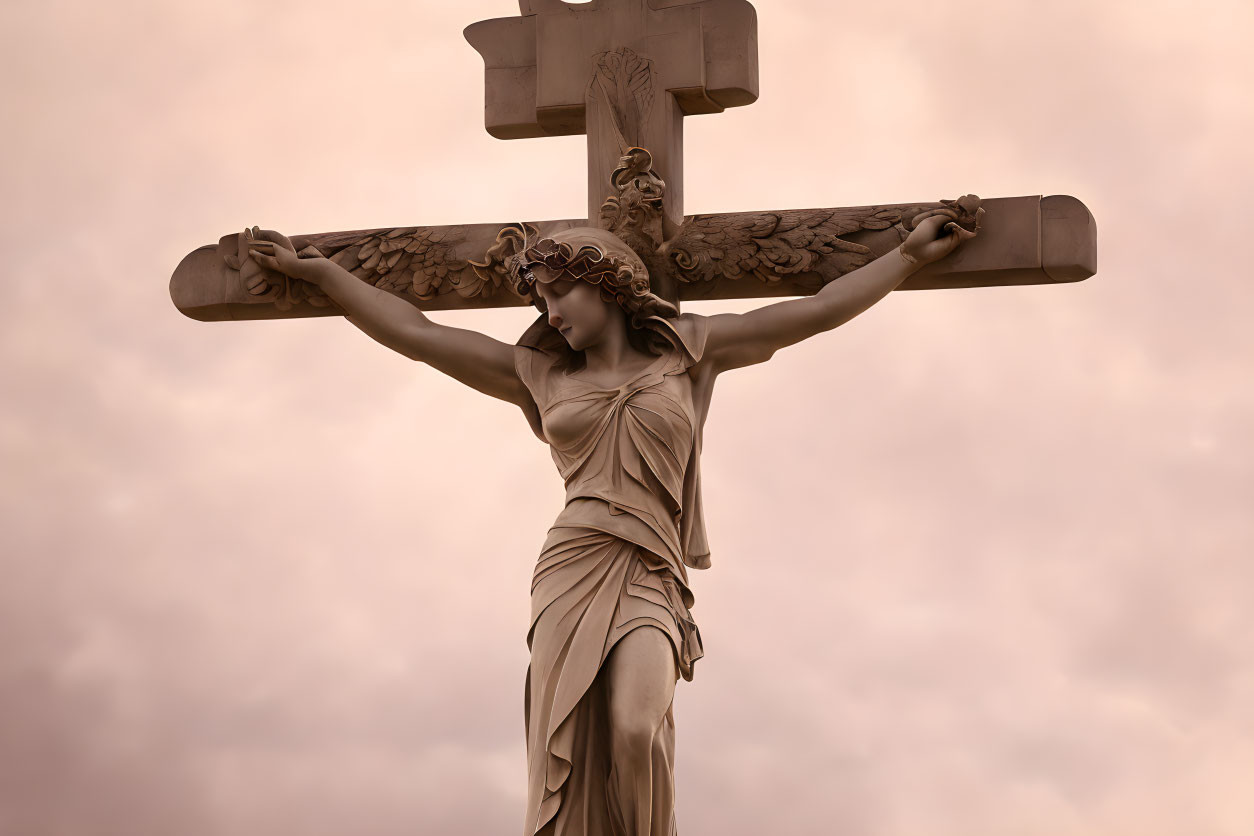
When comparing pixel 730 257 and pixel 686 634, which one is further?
pixel 730 257

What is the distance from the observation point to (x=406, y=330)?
321 inches

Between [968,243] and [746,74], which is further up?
[746,74]

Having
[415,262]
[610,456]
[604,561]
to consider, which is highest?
[415,262]

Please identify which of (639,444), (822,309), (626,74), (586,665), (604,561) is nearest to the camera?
(586,665)

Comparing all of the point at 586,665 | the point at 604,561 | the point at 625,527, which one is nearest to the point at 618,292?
the point at 625,527

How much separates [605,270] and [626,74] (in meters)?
0.84

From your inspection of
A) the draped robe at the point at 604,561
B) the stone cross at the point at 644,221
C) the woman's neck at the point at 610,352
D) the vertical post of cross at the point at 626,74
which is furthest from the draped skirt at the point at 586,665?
the vertical post of cross at the point at 626,74

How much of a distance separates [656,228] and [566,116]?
1.92 feet

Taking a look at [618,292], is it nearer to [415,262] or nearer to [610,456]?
[610,456]

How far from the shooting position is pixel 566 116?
8.38 meters

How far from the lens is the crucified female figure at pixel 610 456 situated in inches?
291

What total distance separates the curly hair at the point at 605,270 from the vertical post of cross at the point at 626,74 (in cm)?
31

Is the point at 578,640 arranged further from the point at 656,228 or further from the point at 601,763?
the point at 656,228

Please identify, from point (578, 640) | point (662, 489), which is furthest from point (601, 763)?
point (662, 489)
